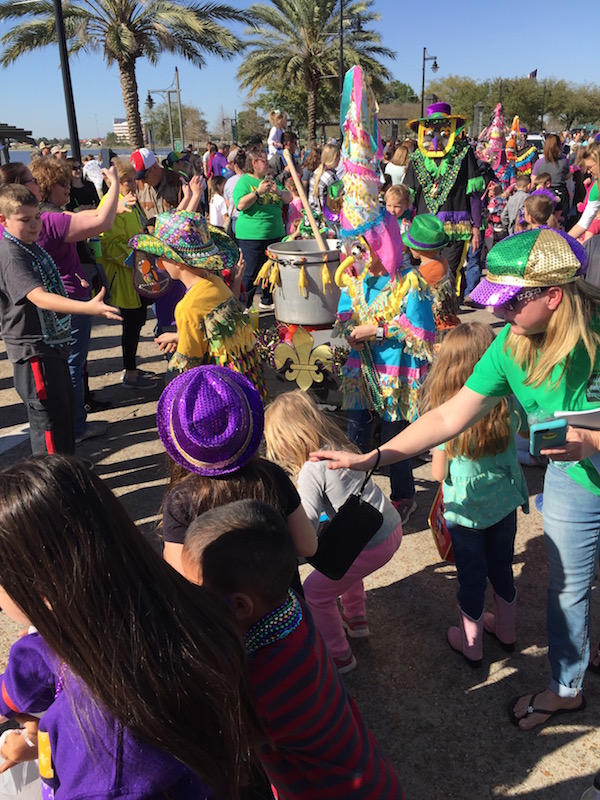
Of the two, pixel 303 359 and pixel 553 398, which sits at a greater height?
pixel 553 398

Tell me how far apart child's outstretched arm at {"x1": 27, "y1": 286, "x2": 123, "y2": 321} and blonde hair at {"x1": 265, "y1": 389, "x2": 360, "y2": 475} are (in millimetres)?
923

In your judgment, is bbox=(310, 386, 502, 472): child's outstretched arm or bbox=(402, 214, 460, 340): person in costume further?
bbox=(402, 214, 460, 340): person in costume

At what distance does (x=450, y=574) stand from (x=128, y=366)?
12.4 ft

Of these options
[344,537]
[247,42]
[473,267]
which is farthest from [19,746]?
[247,42]

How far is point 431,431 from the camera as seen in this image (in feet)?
7.41

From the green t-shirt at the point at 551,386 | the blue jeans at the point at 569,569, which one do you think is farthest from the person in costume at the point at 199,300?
the blue jeans at the point at 569,569

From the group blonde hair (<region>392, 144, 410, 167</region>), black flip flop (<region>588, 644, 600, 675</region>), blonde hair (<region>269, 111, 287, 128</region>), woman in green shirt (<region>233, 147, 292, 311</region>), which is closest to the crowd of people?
black flip flop (<region>588, 644, 600, 675</region>)

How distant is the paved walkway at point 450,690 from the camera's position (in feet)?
7.11

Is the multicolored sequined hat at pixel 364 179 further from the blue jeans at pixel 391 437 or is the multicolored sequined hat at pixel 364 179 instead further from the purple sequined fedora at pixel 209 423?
the purple sequined fedora at pixel 209 423

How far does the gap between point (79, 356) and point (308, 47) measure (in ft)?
85.0

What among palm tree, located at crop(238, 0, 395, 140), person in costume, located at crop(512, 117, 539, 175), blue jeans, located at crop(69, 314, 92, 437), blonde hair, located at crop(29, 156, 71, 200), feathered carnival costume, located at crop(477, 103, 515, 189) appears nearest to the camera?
blonde hair, located at crop(29, 156, 71, 200)

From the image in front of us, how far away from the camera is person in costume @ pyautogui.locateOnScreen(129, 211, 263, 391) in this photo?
10.9ft

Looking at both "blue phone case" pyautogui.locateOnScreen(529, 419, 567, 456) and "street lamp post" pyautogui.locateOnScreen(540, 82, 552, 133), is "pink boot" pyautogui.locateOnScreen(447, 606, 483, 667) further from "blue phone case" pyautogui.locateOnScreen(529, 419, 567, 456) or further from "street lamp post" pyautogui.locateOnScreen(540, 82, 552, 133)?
"street lamp post" pyautogui.locateOnScreen(540, 82, 552, 133)

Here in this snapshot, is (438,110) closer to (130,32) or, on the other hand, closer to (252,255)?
(252,255)
